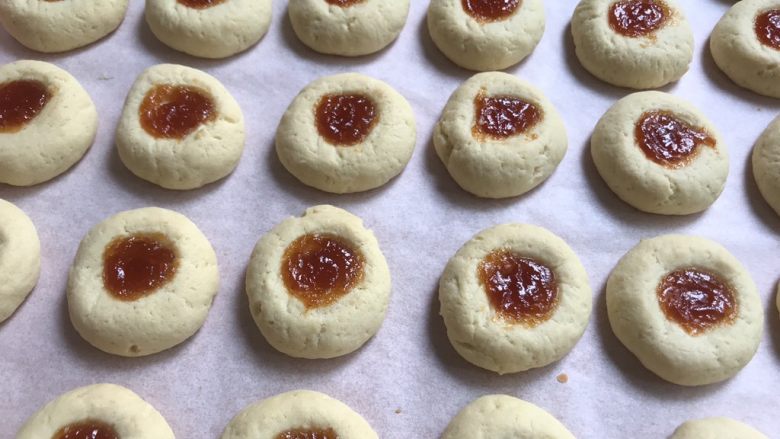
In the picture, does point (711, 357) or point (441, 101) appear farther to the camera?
point (441, 101)

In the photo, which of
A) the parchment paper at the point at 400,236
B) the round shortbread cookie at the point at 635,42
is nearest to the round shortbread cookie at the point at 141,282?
the parchment paper at the point at 400,236

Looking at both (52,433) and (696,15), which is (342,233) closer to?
(52,433)

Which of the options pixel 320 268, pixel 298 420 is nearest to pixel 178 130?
pixel 320 268

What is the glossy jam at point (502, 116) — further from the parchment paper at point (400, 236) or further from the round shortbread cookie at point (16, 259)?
the round shortbread cookie at point (16, 259)

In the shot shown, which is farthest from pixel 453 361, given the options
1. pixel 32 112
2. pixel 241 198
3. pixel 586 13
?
pixel 32 112

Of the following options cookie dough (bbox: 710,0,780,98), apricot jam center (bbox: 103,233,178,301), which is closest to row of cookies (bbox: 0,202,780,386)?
apricot jam center (bbox: 103,233,178,301)

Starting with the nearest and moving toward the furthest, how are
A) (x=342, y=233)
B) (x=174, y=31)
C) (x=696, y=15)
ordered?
(x=342, y=233) → (x=174, y=31) → (x=696, y=15)
